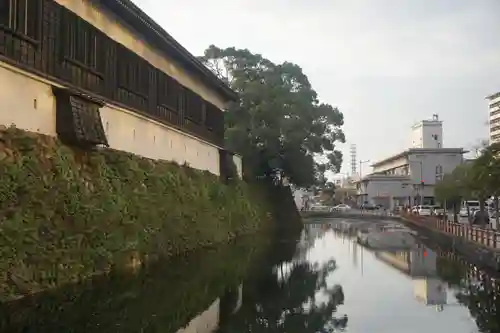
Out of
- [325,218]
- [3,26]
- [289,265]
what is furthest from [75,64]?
[325,218]

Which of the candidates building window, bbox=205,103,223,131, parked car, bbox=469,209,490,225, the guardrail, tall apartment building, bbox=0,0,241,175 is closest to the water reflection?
the guardrail

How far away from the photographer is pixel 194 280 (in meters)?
14.9

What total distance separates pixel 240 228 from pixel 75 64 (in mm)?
18408

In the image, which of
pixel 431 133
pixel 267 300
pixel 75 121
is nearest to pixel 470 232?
pixel 267 300

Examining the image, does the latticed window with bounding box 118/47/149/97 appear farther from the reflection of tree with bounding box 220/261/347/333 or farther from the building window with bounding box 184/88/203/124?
the reflection of tree with bounding box 220/261/347/333

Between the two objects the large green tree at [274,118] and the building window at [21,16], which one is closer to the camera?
the building window at [21,16]

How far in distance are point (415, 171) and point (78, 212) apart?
7489cm

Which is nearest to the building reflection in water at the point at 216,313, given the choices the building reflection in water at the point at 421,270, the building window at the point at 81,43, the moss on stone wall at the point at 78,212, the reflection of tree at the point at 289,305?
the reflection of tree at the point at 289,305

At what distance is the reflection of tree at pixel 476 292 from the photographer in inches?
410

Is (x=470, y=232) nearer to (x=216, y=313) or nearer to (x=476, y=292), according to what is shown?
(x=476, y=292)

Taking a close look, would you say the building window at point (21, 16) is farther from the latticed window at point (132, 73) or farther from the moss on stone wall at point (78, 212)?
the latticed window at point (132, 73)

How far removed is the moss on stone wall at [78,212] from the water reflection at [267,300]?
0.63m

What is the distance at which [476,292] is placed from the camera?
14016 millimetres

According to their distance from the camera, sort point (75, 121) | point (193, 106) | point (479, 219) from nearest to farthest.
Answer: point (75, 121) → point (193, 106) → point (479, 219)
